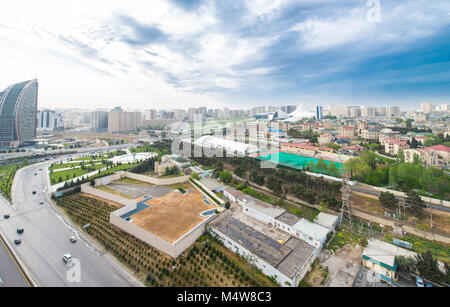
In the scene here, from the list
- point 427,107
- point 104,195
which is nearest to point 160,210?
point 104,195

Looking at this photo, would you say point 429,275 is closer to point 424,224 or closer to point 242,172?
point 424,224

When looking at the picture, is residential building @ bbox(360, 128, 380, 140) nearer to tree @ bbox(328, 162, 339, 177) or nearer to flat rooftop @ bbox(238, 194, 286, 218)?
tree @ bbox(328, 162, 339, 177)

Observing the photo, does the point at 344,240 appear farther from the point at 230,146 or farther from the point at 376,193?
the point at 230,146

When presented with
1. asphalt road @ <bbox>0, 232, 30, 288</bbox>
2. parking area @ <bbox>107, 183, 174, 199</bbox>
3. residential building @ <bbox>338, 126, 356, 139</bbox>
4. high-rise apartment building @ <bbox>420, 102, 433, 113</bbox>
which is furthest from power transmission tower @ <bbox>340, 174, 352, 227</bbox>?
high-rise apartment building @ <bbox>420, 102, 433, 113</bbox>

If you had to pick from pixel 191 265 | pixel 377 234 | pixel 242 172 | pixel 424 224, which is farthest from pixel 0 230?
pixel 424 224

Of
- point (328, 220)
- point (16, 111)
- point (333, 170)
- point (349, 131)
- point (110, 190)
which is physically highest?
point (16, 111)
